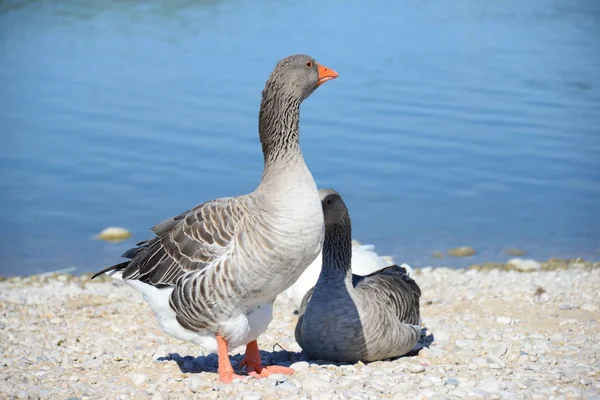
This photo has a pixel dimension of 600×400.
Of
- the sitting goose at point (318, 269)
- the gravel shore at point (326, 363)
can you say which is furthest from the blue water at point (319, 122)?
the sitting goose at point (318, 269)

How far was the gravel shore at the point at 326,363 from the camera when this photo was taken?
6.13 meters

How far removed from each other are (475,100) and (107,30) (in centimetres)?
1267

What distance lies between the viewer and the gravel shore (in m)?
6.13

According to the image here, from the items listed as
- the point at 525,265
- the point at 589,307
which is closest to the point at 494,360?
the point at 589,307

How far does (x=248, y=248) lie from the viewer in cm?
611

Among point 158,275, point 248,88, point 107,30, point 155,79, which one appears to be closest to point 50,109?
point 155,79

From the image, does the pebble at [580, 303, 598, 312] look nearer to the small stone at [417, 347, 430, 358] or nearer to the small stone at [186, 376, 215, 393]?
the small stone at [417, 347, 430, 358]

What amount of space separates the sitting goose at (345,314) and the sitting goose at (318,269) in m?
1.12

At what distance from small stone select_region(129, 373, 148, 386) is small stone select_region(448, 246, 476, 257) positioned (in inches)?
297

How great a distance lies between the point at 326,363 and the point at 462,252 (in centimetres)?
635

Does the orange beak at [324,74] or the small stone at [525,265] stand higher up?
the orange beak at [324,74]

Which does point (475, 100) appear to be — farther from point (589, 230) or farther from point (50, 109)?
point (50, 109)

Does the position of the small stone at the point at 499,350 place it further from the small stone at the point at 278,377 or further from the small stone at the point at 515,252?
the small stone at the point at 515,252

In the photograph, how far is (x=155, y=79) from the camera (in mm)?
21594
